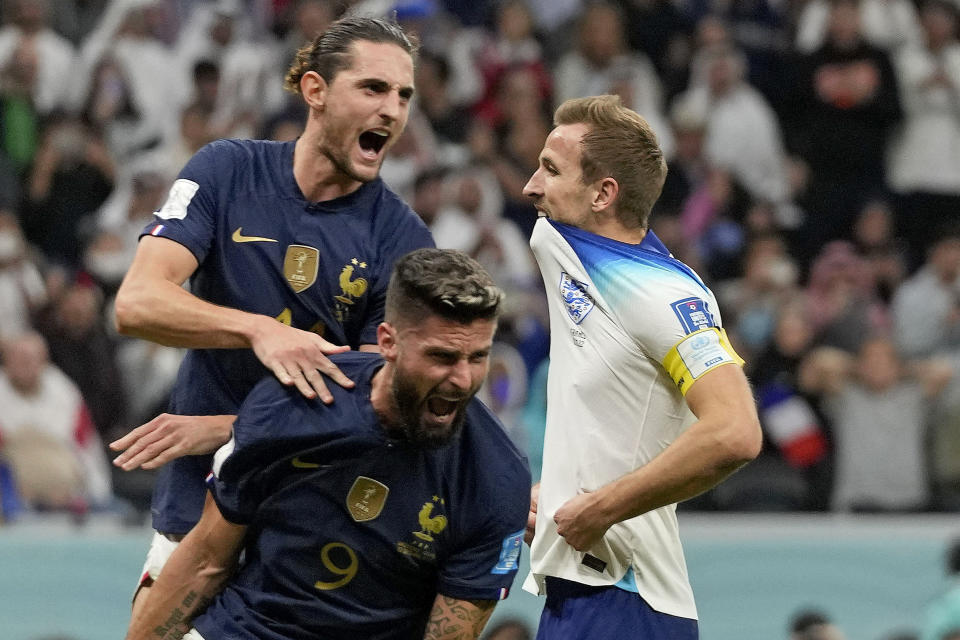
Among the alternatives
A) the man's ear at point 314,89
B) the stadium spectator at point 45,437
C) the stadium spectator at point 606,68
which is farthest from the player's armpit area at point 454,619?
the stadium spectator at point 606,68

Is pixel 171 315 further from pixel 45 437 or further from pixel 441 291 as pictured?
pixel 45 437

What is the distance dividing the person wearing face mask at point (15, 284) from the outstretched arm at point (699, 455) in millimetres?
6951

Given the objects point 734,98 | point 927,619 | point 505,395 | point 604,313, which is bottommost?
point 927,619

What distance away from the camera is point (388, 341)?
367 cm

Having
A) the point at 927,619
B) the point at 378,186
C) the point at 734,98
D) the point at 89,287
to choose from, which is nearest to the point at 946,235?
the point at 734,98

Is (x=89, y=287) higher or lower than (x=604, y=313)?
lower

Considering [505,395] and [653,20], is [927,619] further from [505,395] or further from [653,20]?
[653,20]

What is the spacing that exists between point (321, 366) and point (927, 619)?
5.70 metres

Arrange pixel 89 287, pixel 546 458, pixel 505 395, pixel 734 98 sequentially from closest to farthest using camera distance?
pixel 546 458 < pixel 505 395 < pixel 89 287 < pixel 734 98

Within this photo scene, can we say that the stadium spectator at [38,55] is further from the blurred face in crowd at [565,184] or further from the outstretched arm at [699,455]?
the outstretched arm at [699,455]

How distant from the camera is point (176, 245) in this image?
170 inches

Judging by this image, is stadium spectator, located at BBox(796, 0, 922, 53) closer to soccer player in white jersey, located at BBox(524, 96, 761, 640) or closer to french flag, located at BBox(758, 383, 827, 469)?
french flag, located at BBox(758, 383, 827, 469)

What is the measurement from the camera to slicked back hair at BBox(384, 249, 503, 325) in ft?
11.7

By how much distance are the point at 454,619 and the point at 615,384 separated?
70 cm
